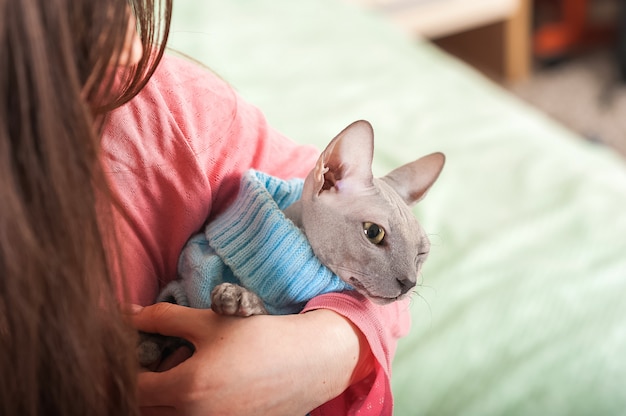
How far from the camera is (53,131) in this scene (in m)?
0.31

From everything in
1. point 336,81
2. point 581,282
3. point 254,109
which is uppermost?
point 254,109

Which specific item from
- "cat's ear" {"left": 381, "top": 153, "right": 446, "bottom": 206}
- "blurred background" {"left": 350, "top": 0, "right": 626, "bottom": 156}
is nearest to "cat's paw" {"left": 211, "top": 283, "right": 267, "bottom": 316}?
"cat's ear" {"left": 381, "top": 153, "right": 446, "bottom": 206}

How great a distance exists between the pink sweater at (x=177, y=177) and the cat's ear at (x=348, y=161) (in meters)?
0.08

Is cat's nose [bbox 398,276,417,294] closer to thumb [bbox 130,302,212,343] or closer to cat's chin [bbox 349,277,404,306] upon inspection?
cat's chin [bbox 349,277,404,306]

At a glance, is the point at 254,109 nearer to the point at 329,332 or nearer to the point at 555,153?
the point at 329,332

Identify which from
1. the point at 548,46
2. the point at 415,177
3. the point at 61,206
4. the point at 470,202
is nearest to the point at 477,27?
the point at 548,46

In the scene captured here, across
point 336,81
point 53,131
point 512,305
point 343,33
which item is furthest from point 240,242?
point 343,33

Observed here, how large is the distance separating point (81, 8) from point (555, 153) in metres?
0.76

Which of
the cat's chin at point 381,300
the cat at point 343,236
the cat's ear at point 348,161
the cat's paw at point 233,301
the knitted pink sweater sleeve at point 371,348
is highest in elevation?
the cat's ear at point 348,161

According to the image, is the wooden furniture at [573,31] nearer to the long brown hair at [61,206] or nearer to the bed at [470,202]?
the bed at [470,202]

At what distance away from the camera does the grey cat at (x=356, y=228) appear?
388mm

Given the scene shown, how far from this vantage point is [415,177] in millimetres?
430

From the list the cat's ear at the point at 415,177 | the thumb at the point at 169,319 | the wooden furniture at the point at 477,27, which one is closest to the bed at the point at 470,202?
the cat's ear at the point at 415,177

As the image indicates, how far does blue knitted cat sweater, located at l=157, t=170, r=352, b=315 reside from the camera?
0.40m
